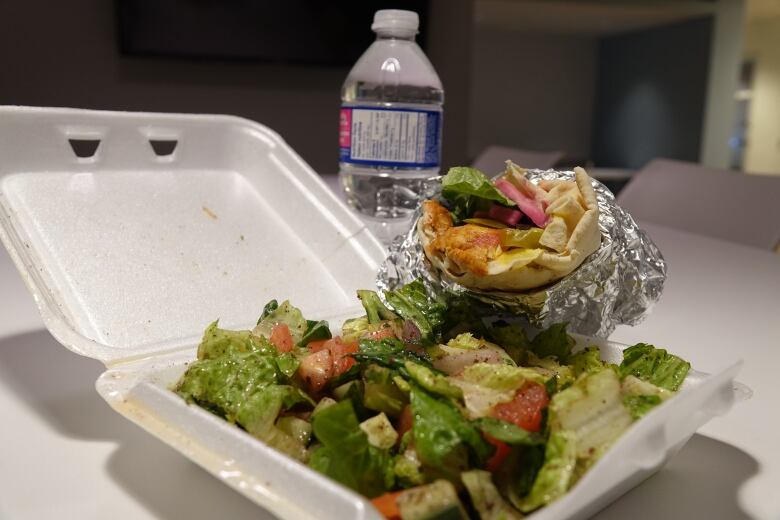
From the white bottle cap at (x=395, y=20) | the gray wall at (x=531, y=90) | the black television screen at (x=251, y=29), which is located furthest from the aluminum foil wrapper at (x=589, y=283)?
the gray wall at (x=531, y=90)

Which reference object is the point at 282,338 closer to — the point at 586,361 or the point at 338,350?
the point at 338,350

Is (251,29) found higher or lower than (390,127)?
higher

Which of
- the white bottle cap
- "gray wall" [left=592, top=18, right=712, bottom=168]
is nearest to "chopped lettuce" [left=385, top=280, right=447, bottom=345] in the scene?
the white bottle cap

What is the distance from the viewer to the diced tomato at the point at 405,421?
2.09 ft

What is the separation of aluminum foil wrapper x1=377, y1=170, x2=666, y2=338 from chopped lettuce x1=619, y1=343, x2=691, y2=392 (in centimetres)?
12

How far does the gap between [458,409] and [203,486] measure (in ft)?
0.81

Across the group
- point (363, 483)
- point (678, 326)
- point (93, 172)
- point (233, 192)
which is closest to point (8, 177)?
point (93, 172)

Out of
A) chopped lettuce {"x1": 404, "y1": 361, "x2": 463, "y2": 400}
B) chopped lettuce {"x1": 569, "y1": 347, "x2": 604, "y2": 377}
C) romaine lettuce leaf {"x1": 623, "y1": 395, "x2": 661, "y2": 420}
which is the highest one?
chopped lettuce {"x1": 404, "y1": 361, "x2": 463, "y2": 400}

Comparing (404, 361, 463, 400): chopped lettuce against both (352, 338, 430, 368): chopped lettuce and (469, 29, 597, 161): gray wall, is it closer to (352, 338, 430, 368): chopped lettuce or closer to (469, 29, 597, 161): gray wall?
(352, 338, 430, 368): chopped lettuce

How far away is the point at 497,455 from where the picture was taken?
0.59 meters

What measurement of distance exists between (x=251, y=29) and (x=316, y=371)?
12.4 ft

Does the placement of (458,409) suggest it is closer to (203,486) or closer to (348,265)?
(203,486)

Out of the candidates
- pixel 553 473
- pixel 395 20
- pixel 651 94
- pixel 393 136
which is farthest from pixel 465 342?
pixel 651 94

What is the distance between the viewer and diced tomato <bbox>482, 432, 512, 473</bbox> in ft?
1.93
